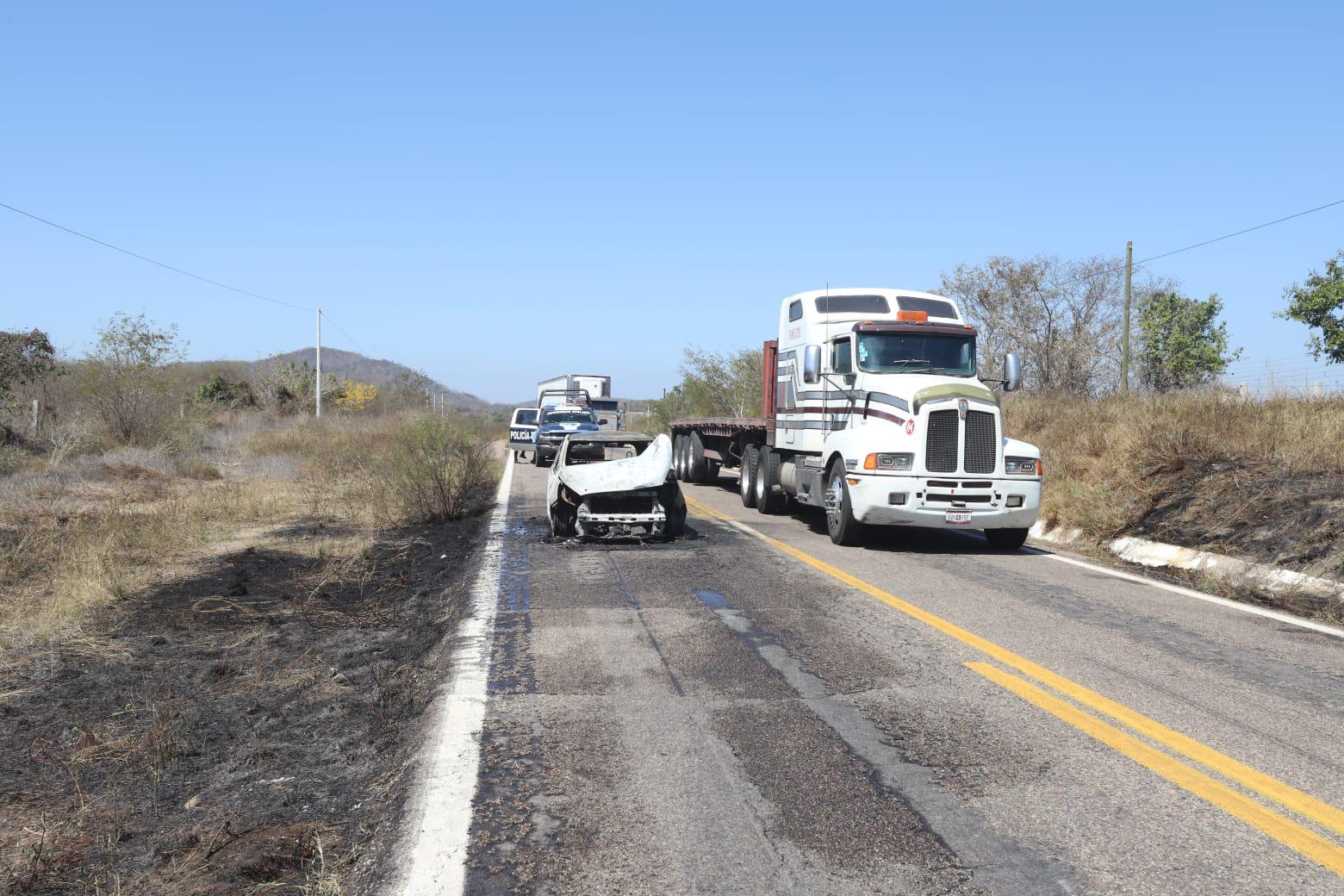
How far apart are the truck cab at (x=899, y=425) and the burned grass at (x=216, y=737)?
5.37 m

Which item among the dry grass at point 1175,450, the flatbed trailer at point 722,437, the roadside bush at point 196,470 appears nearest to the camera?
the dry grass at point 1175,450

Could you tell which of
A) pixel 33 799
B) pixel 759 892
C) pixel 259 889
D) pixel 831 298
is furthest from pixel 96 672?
pixel 831 298

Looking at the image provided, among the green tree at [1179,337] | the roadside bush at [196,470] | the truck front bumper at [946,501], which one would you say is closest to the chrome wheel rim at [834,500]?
the truck front bumper at [946,501]

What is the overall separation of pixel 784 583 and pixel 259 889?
6.68 metres

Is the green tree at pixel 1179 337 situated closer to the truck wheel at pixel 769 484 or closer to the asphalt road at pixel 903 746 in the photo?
the truck wheel at pixel 769 484

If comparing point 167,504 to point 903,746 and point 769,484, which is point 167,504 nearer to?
point 769,484

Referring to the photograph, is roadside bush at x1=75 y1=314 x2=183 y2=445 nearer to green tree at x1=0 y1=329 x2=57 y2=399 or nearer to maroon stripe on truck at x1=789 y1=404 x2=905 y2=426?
green tree at x1=0 y1=329 x2=57 y2=399

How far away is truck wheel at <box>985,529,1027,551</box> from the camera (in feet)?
42.3

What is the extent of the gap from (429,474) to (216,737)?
10.7m

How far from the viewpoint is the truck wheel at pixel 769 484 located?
17016 millimetres

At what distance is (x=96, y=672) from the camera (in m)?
7.14

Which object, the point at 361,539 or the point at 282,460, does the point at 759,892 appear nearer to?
the point at 361,539

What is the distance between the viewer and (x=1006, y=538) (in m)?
13.0

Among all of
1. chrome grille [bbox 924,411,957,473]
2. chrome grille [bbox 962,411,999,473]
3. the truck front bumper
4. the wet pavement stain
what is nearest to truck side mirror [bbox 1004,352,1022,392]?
chrome grille [bbox 962,411,999,473]
